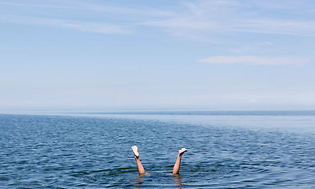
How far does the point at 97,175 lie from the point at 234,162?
1086 cm

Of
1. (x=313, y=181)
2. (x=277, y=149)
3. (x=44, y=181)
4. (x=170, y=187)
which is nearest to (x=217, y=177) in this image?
(x=170, y=187)

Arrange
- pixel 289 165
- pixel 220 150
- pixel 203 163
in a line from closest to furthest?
pixel 289 165 → pixel 203 163 → pixel 220 150

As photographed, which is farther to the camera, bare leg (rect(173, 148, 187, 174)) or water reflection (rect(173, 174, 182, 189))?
bare leg (rect(173, 148, 187, 174))

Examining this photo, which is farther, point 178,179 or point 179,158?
point 179,158

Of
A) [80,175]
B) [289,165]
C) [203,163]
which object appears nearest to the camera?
[80,175]

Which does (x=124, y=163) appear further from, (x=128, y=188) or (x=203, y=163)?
(x=128, y=188)

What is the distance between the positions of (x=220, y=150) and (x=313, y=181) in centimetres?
1488

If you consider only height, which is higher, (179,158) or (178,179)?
(179,158)

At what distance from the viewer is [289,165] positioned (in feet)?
82.9

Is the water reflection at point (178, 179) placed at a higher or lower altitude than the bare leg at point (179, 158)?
lower

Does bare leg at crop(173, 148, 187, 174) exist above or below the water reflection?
above

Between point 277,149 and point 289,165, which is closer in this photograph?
point 289,165

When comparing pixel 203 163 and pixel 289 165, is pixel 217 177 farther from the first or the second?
pixel 289 165

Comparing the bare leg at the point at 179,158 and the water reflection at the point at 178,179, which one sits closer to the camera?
the water reflection at the point at 178,179
